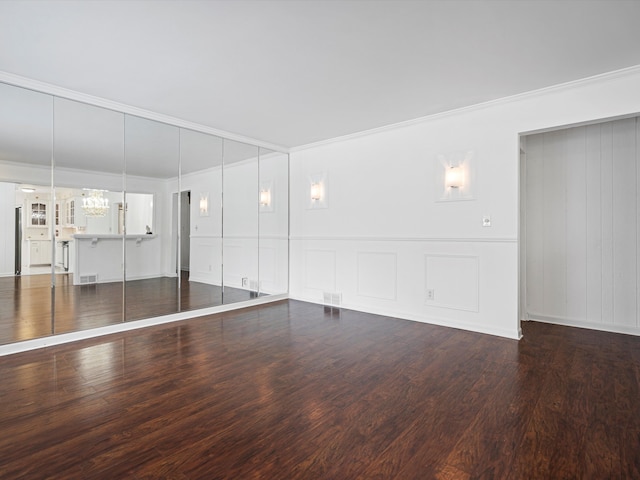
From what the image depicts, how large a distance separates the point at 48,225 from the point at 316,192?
11.9ft

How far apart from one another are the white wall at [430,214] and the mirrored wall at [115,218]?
1197mm

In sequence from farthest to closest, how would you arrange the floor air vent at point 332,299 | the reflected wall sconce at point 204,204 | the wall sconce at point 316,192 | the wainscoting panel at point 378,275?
the wall sconce at point 316,192 → the floor air vent at point 332,299 → the reflected wall sconce at point 204,204 → the wainscoting panel at point 378,275

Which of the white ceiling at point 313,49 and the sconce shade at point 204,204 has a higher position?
the white ceiling at point 313,49

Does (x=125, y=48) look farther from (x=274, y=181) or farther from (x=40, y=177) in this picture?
(x=274, y=181)

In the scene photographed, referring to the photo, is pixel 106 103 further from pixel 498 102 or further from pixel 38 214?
pixel 498 102

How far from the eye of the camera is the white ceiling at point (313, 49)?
2.35 metres

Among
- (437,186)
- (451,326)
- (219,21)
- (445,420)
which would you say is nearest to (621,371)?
(451,326)

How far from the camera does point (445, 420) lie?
2.14m

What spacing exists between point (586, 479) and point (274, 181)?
525cm

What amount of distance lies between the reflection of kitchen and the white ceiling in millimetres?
1154

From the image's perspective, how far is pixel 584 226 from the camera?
423cm

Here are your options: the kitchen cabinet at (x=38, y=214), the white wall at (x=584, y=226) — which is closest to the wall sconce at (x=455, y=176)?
the white wall at (x=584, y=226)

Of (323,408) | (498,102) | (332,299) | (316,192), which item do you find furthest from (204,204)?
(498,102)

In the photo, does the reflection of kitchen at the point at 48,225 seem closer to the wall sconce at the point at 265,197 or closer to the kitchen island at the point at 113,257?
the kitchen island at the point at 113,257
